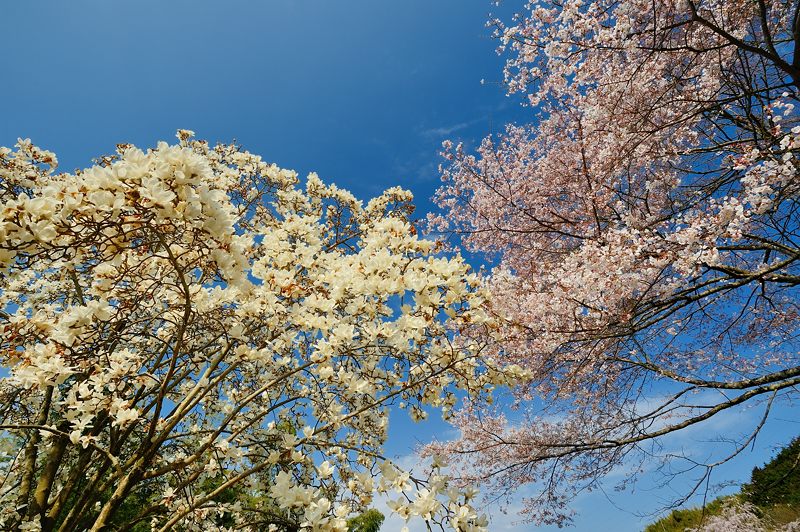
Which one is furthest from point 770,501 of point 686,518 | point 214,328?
point 214,328

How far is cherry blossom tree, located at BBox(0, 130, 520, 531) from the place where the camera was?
203cm

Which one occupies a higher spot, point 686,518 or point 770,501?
point 770,501

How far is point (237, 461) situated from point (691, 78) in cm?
770

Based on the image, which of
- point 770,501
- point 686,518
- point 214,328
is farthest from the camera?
point 686,518

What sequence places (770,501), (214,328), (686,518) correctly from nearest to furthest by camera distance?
(214,328) < (770,501) < (686,518)

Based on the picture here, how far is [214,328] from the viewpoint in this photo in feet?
12.5

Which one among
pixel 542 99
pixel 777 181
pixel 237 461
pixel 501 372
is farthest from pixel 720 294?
pixel 237 461

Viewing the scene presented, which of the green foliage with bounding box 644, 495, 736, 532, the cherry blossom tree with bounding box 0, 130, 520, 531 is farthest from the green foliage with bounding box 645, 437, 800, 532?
the cherry blossom tree with bounding box 0, 130, 520, 531

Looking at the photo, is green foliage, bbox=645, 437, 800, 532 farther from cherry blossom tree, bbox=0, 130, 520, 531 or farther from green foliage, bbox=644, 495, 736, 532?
cherry blossom tree, bbox=0, 130, 520, 531

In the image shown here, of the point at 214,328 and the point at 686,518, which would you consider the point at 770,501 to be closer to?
the point at 686,518

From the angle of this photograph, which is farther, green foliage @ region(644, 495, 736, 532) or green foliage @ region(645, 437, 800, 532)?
green foliage @ region(644, 495, 736, 532)

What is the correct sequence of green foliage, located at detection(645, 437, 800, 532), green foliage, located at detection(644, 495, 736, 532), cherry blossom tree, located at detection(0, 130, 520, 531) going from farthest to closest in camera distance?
green foliage, located at detection(644, 495, 736, 532) < green foliage, located at detection(645, 437, 800, 532) < cherry blossom tree, located at detection(0, 130, 520, 531)

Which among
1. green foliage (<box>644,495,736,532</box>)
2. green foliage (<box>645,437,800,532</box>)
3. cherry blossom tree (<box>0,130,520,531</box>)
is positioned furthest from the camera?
green foliage (<box>644,495,736,532</box>)

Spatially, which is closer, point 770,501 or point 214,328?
point 214,328
